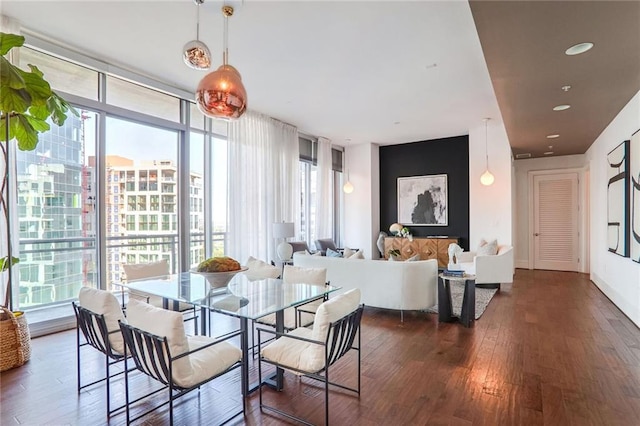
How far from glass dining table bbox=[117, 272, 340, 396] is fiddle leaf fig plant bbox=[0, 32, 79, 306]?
140cm

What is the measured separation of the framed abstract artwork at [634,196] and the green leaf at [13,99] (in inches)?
248

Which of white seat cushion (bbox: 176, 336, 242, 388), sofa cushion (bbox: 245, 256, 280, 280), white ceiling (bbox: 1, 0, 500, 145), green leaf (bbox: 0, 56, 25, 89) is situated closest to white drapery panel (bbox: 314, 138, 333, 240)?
white ceiling (bbox: 1, 0, 500, 145)

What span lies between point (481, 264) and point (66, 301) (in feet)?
20.9

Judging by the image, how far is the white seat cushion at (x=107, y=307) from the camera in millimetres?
2416

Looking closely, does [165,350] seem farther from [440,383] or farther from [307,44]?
[307,44]

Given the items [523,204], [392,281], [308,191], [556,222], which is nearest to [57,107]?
[392,281]

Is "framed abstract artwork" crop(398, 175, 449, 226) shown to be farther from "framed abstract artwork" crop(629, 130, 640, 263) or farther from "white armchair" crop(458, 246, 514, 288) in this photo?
"framed abstract artwork" crop(629, 130, 640, 263)

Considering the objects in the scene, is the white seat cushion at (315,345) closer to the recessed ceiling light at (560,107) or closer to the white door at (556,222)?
the recessed ceiling light at (560,107)

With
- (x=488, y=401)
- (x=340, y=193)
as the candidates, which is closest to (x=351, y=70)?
(x=488, y=401)

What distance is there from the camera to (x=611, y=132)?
533cm

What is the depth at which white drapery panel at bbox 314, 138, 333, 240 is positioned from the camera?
8445 mm

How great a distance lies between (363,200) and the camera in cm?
928

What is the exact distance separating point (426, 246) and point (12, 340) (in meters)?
7.51

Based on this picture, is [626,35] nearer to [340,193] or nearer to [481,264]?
[481,264]
